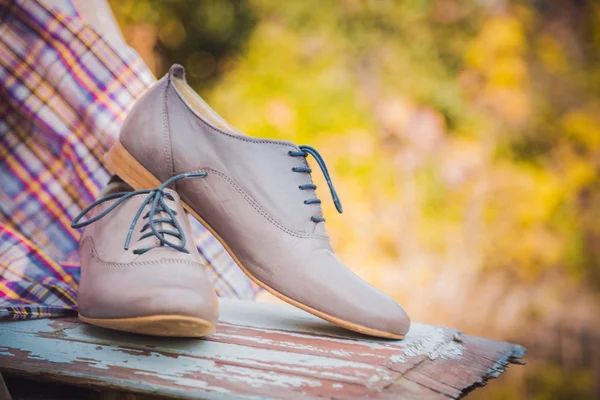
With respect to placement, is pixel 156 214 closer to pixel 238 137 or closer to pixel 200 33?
pixel 238 137

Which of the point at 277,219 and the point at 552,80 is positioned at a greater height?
the point at 552,80

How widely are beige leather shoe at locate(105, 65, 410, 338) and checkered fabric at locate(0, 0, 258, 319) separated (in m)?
0.36

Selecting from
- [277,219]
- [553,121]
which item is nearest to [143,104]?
[277,219]

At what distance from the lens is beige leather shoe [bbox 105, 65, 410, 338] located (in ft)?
2.73

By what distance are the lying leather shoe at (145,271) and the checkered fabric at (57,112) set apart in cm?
42

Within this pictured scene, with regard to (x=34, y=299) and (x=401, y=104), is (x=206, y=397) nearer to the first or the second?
(x=34, y=299)

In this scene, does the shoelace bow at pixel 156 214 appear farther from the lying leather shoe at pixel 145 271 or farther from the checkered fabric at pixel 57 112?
the checkered fabric at pixel 57 112

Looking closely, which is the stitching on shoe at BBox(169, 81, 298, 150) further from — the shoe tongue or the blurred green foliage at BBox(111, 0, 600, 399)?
the blurred green foliage at BBox(111, 0, 600, 399)

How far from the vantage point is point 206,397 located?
0.60 metres

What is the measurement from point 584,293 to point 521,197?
40.6 inches

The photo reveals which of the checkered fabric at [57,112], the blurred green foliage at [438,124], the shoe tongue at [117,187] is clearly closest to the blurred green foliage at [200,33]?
the blurred green foliage at [438,124]

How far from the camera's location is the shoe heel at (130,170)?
968mm

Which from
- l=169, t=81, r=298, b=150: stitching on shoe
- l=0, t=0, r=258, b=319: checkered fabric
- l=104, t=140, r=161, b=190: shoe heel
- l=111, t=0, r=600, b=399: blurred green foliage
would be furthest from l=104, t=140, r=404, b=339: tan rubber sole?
l=111, t=0, r=600, b=399: blurred green foliage

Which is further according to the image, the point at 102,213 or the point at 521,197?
the point at 521,197
